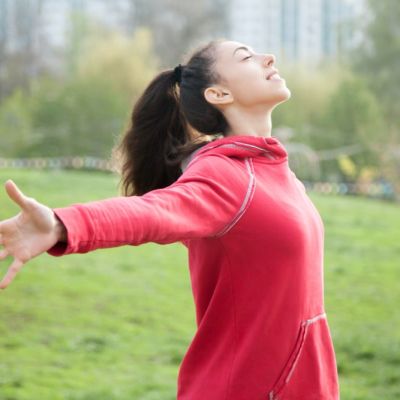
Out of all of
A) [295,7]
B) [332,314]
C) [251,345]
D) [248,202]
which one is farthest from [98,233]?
[295,7]

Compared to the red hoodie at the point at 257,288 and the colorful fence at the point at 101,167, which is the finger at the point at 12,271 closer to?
the red hoodie at the point at 257,288

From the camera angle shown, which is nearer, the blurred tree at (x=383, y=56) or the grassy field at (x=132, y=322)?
the grassy field at (x=132, y=322)

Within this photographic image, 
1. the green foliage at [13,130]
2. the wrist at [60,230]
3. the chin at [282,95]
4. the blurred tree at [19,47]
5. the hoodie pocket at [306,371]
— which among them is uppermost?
the chin at [282,95]

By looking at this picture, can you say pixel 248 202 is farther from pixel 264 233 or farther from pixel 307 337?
pixel 307 337

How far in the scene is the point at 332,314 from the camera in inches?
281

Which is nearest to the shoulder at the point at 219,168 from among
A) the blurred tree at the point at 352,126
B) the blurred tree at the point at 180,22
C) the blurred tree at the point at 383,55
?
the blurred tree at the point at 352,126

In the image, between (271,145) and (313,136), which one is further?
(313,136)

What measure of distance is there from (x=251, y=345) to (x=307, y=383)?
17 cm

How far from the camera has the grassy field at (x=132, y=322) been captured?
4.99 meters

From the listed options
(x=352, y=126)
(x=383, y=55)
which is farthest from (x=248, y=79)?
(x=383, y=55)

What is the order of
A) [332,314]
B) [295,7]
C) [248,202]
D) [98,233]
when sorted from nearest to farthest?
1. [98,233]
2. [248,202]
3. [332,314]
4. [295,7]

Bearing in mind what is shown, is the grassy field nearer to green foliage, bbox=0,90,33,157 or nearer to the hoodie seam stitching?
the hoodie seam stitching

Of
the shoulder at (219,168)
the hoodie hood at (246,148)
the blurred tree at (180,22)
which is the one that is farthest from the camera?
the blurred tree at (180,22)

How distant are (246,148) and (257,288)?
34 cm
